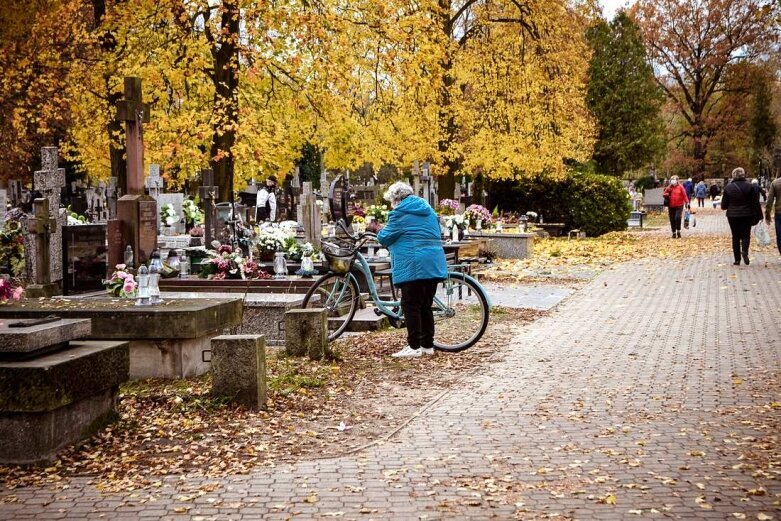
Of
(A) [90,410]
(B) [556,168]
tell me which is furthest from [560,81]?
(A) [90,410]

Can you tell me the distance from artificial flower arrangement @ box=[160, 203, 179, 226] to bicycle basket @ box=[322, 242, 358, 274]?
12360 millimetres

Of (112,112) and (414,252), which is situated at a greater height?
(112,112)

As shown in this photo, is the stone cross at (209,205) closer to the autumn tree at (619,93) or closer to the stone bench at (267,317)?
the stone bench at (267,317)

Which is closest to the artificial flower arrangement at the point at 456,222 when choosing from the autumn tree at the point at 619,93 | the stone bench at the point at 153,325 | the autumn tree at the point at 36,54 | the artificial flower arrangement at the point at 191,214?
the artificial flower arrangement at the point at 191,214

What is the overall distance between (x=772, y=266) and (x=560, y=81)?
10.8m

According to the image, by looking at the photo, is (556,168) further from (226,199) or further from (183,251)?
(183,251)

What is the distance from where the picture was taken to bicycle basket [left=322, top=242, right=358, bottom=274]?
10.7 metres

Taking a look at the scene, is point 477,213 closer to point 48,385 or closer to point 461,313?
point 461,313

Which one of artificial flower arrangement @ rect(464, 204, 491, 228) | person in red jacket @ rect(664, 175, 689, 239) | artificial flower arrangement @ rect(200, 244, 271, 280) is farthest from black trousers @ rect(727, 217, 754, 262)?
artificial flower arrangement @ rect(200, 244, 271, 280)

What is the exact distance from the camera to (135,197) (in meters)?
14.0

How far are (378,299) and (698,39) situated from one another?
184ft

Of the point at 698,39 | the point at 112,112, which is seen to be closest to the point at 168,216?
the point at 112,112

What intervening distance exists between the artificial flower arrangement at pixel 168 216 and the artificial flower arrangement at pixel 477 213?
722 centimetres

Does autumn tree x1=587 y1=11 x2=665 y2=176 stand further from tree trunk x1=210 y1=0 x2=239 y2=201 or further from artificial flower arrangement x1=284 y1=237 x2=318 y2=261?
artificial flower arrangement x1=284 y1=237 x2=318 y2=261
